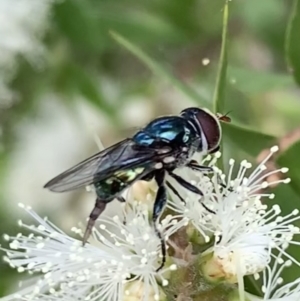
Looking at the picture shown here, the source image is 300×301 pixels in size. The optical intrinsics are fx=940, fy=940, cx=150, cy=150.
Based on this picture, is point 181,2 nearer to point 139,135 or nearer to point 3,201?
point 3,201

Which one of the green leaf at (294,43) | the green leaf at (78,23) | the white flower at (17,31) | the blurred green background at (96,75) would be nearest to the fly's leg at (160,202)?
the green leaf at (294,43)

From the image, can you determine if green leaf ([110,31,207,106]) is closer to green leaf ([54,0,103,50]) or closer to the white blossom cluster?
the white blossom cluster

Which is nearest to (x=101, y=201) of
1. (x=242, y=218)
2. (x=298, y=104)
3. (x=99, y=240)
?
(x=99, y=240)

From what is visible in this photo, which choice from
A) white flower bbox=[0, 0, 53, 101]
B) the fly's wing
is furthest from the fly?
white flower bbox=[0, 0, 53, 101]

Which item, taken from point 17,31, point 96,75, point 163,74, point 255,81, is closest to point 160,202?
point 163,74

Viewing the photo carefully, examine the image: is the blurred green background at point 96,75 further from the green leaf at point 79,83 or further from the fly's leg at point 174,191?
the fly's leg at point 174,191

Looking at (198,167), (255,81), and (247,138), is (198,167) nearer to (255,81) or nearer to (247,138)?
(247,138)
